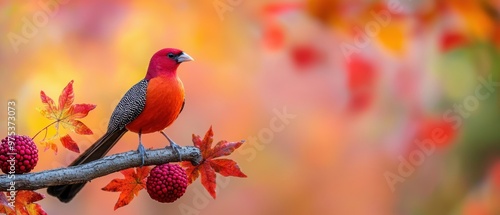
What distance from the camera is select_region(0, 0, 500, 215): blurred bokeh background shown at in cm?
119

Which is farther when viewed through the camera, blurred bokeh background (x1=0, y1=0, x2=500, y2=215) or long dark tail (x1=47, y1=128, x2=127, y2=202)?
blurred bokeh background (x1=0, y1=0, x2=500, y2=215)

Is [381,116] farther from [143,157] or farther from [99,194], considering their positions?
[143,157]

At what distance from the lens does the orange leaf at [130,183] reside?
877mm

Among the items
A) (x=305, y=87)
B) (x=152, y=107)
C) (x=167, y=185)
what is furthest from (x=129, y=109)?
(x=305, y=87)

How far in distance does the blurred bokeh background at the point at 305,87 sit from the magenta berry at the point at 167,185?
29cm

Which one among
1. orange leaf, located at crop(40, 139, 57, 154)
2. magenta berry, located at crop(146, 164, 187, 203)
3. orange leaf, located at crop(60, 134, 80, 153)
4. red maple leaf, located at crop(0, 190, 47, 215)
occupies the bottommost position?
red maple leaf, located at crop(0, 190, 47, 215)

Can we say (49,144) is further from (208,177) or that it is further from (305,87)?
(305,87)

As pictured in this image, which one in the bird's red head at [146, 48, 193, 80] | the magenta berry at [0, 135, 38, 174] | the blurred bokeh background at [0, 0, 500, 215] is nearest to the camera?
the magenta berry at [0, 135, 38, 174]

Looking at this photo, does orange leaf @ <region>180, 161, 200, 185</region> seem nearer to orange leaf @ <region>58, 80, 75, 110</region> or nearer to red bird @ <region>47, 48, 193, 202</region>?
red bird @ <region>47, 48, 193, 202</region>

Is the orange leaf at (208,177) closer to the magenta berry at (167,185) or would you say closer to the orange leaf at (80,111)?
the magenta berry at (167,185)

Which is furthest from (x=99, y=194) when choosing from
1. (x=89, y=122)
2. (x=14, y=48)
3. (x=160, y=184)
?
(x=160, y=184)

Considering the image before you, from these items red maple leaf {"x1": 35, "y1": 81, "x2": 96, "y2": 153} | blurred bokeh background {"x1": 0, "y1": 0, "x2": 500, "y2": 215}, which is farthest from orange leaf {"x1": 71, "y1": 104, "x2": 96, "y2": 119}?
blurred bokeh background {"x1": 0, "y1": 0, "x2": 500, "y2": 215}

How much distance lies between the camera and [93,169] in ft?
2.78

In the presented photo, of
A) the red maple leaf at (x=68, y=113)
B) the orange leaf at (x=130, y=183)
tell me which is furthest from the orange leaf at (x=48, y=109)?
the orange leaf at (x=130, y=183)
